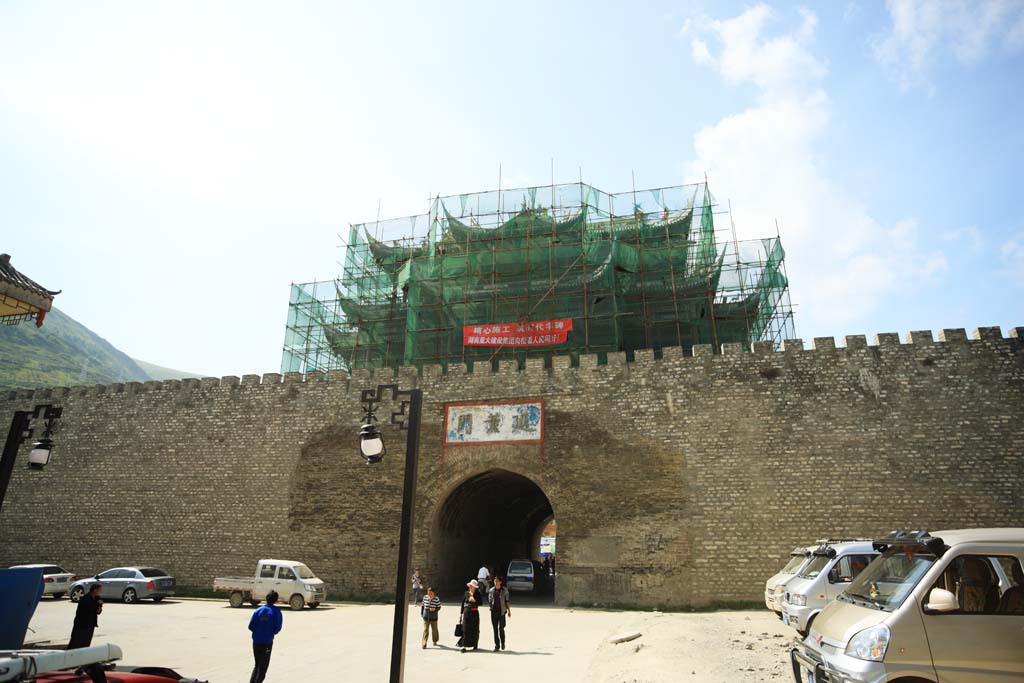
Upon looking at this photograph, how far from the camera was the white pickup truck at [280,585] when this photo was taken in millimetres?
14023

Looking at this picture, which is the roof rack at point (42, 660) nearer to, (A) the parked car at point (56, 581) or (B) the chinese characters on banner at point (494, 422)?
(B) the chinese characters on banner at point (494, 422)

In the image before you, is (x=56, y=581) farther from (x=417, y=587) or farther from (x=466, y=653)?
(x=466, y=653)

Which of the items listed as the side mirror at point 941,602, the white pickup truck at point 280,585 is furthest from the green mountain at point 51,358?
the side mirror at point 941,602

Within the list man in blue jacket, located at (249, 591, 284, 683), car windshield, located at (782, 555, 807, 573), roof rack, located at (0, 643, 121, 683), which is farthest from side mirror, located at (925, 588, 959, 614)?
car windshield, located at (782, 555, 807, 573)

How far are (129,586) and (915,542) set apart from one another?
17.3 meters

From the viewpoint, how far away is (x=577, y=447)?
50.4 ft

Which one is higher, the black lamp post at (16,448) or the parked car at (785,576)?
the black lamp post at (16,448)

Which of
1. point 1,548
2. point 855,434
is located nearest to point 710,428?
point 855,434

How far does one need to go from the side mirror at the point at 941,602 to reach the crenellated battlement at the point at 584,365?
449 inches

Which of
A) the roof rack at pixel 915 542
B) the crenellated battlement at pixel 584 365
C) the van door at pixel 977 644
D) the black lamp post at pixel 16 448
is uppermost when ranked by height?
the crenellated battlement at pixel 584 365

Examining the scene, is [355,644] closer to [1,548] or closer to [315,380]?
[315,380]

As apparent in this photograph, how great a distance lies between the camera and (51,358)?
207 ft

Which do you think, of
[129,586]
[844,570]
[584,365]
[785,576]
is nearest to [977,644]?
[844,570]

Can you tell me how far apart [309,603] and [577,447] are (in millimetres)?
7564
